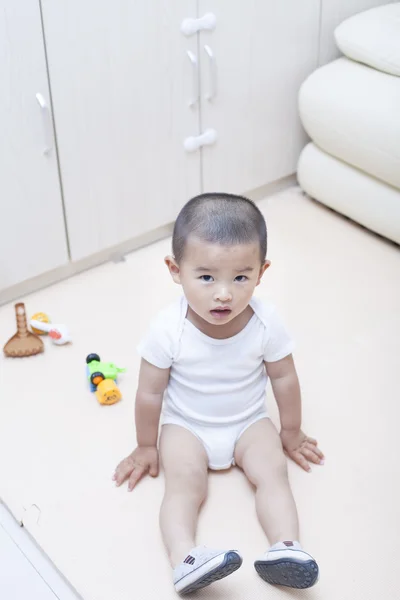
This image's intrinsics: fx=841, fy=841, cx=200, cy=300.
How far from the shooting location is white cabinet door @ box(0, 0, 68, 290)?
5.78 ft

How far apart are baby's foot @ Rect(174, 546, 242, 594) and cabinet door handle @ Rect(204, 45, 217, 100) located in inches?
49.9

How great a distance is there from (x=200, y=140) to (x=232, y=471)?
3.27 feet

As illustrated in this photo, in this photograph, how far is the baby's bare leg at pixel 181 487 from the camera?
1329 mm

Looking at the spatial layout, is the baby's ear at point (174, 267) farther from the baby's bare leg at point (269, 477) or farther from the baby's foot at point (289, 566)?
→ the baby's foot at point (289, 566)

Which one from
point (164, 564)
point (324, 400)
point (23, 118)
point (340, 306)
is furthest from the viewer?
point (340, 306)

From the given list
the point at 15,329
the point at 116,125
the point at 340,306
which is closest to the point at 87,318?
the point at 15,329

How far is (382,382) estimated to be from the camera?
1742 mm

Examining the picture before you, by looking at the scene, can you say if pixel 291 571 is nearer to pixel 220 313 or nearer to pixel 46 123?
pixel 220 313

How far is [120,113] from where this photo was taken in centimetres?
201

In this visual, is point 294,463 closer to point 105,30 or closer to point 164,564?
point 164,564

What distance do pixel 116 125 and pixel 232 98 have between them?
37 cm

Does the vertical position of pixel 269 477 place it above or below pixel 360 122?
below

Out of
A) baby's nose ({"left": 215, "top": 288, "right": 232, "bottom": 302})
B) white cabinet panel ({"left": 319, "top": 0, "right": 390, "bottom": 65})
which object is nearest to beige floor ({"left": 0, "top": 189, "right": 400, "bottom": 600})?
baby's nose ({"left": 215, "top": 288, "right": 232, "bottom": 302})

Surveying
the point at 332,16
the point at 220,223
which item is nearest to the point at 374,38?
the point at 332,16
